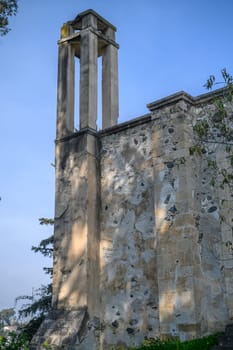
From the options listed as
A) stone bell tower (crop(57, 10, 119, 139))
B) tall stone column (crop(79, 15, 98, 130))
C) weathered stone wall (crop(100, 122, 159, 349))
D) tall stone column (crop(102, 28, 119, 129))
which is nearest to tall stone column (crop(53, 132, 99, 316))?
weathered stone wall (crop(100, 122, 159, 349))

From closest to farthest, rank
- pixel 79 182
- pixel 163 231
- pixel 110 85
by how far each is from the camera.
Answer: pixel 163 231
pixel 79 182
pixel 110 85

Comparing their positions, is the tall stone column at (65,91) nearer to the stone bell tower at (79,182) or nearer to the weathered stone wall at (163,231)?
the stone bell tower at (79,182)

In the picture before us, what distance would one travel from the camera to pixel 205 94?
8.88m

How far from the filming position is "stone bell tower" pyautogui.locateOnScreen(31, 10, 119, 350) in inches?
357

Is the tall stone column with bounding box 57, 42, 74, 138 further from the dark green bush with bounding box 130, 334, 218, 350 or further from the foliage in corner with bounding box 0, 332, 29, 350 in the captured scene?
the dark green bush with bounding box 130, 334, 218, 350

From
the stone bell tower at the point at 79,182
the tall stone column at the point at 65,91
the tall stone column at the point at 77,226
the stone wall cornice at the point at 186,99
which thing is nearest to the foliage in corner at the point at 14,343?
the stone bell tower at the point at 79,182

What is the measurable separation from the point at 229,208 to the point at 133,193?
2.05m

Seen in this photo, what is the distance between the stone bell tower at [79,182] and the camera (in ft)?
29.8

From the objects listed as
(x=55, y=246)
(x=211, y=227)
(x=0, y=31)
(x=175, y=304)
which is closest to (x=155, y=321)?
(x=175, y=304)

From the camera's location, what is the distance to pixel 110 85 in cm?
1150

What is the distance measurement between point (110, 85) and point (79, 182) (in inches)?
109

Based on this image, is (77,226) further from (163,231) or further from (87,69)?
(87,69)

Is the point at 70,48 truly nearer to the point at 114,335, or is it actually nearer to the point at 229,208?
the point at 229,208

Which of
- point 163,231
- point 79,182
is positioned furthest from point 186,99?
point 79,182
